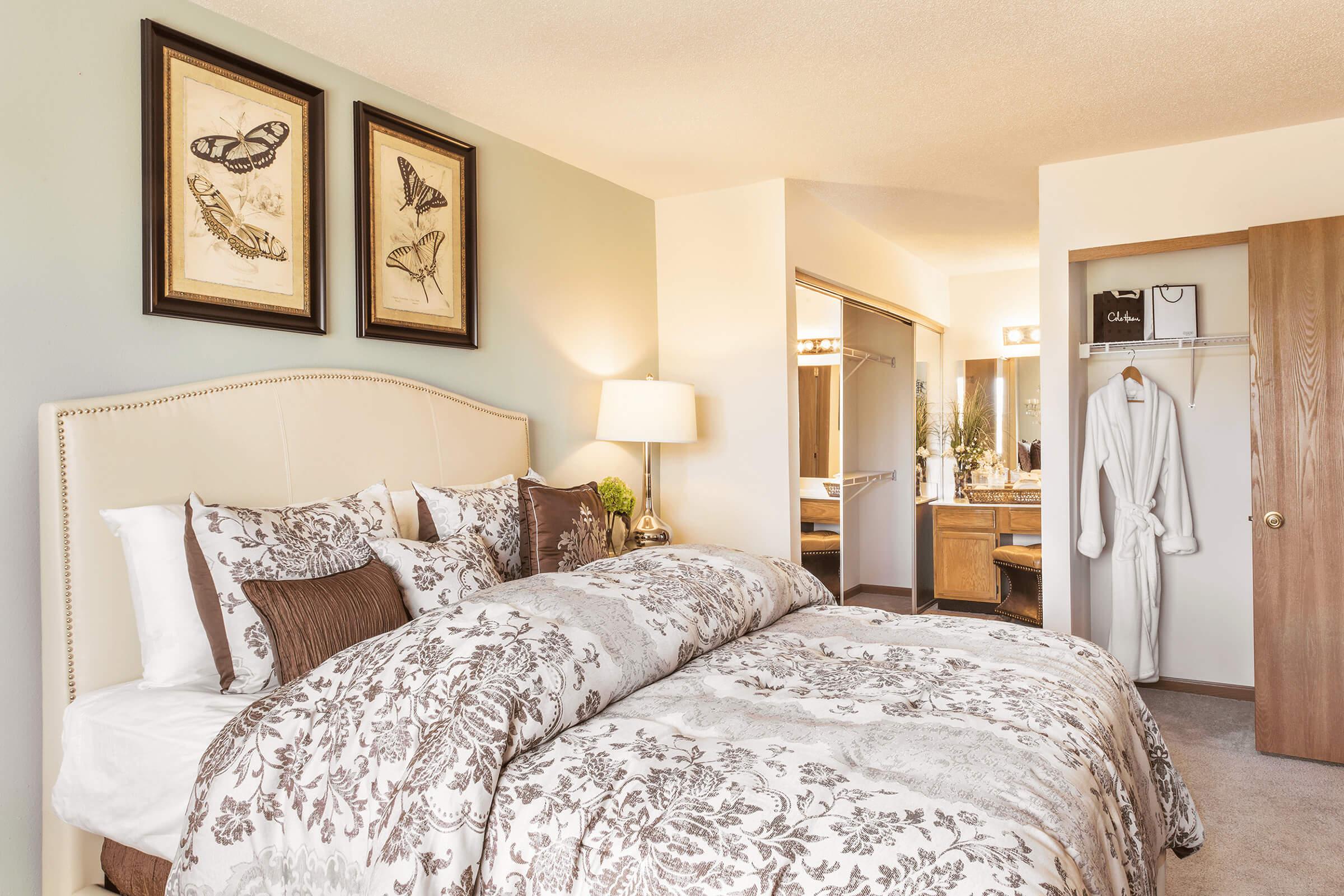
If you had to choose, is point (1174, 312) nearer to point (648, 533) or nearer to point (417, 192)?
point (648, 533)

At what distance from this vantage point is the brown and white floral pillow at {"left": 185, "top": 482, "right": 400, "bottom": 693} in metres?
1.94

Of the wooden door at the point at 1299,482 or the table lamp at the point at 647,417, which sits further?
the table lamp at the point at 647,417

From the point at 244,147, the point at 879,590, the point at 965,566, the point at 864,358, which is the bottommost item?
the point at 879,590

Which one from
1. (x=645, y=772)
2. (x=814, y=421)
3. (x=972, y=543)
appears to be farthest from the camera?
(x=972, y=543)

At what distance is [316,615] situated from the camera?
192 cm

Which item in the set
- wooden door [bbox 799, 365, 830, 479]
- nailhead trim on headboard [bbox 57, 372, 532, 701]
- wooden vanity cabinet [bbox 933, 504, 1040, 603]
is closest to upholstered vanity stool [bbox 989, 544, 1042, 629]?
wooden vanity cabinet [bbox 933, 504, 1040, 603]

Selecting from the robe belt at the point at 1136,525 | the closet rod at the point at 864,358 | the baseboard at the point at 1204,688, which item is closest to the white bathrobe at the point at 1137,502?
the robe belt at the point at 1136,525

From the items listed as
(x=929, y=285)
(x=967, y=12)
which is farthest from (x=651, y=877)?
(x=929, y=285)

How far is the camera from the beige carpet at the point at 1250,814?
2.38 metres

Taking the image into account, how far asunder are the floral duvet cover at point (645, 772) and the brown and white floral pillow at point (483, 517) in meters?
0.80

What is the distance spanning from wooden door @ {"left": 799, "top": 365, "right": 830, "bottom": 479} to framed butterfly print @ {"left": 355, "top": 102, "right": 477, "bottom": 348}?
1928mm

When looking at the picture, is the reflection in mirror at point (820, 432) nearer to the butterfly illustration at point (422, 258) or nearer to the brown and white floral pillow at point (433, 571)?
the butterfly illustration at point (422, 258)

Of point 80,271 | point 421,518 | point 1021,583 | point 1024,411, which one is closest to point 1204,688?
point 1021,583

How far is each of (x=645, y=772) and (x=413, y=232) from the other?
2.32m
